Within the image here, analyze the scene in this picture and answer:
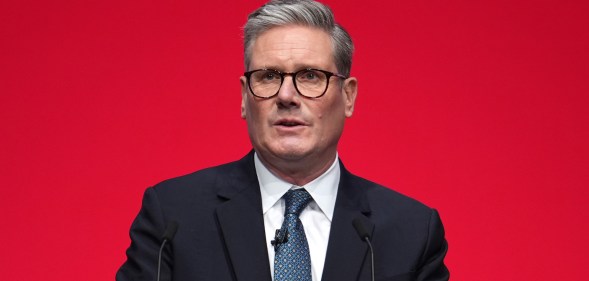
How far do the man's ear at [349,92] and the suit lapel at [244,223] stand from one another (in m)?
0.25

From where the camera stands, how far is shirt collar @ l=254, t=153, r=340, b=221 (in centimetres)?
237

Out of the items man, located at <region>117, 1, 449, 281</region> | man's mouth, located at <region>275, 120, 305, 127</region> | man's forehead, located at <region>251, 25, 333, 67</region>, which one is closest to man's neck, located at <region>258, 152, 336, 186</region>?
man, located at <region>117, 1, 449, 281</region>

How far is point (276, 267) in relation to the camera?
2225 millimetres

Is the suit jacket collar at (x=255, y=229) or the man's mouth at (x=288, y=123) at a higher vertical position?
the man's mouth at (x=288, y=123)

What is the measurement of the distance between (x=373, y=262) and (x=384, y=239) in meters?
0.15

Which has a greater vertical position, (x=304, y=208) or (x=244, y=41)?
(x=244, y=41)

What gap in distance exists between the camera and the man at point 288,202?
7.38 feet

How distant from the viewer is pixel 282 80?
2.29 m

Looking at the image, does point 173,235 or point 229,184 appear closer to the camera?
point 173,235

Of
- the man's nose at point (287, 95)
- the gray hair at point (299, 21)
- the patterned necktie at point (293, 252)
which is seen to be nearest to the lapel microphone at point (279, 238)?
the patterned necktie at point (293, 252)

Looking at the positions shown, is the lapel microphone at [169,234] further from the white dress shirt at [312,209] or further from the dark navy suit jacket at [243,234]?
the white dress shirt at [312,209]

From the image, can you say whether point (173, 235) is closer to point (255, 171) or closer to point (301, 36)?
point (255, 171)

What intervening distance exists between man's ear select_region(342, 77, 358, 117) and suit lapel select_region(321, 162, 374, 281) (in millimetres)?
176

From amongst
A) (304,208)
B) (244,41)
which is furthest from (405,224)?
(244,41)
